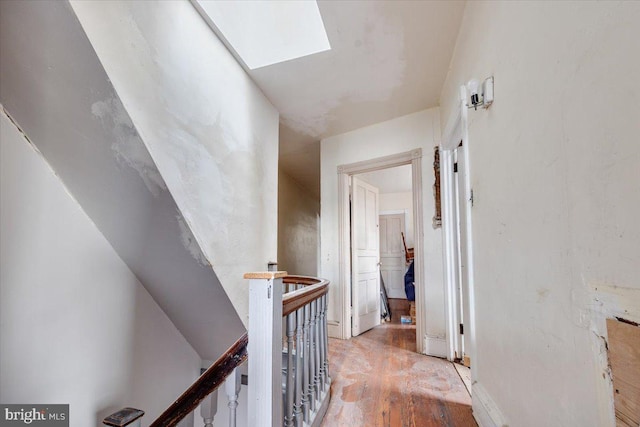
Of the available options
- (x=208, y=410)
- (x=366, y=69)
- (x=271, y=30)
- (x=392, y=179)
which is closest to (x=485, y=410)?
(x=208, y=410)

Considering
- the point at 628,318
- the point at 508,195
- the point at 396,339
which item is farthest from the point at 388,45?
the point at 396,339

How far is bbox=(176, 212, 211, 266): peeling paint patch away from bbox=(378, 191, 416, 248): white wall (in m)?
4.96

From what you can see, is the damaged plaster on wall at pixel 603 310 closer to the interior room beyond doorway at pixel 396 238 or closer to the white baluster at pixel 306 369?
the white baluster at pixel 306 369

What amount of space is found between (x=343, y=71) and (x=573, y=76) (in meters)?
1.95

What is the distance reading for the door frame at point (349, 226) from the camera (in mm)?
2934

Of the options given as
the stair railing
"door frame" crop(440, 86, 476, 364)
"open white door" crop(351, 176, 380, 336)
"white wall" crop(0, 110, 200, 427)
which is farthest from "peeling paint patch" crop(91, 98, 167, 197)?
"open white door" crop(351, 176, 380, 336)

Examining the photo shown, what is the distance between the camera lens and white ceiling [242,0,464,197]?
193 centimetres

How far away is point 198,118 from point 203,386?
5.16 feet

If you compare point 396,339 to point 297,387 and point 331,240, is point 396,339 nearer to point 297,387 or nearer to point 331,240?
point 331,240

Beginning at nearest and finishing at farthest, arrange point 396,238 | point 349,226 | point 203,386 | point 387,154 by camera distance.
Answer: point 203,386 < point 387,154 < point 349,226 < point 396,238

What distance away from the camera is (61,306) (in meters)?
1.71

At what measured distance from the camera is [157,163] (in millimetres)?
1558

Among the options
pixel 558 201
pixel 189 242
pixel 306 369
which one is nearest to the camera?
pixel 558 201

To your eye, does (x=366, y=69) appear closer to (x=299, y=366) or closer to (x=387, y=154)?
(x=387, y=154)
